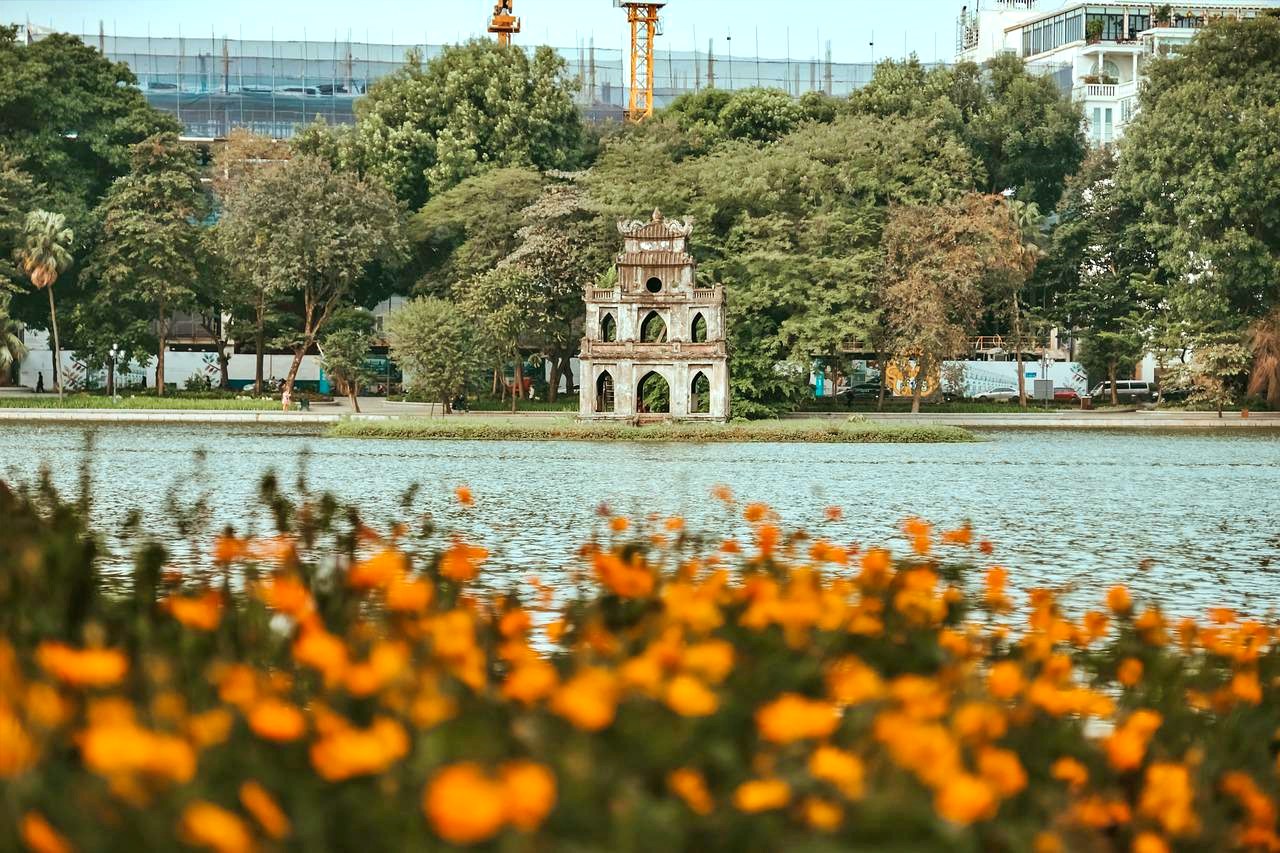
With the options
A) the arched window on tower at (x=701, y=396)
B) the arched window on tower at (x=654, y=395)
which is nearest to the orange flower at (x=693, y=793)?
the arched window on tower at (x=701, y=396)

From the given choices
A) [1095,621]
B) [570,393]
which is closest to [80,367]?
[570,393]

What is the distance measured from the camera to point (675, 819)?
14.6 feet

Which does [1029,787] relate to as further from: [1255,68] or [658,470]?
[1255,68]

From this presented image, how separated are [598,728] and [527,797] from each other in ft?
3.68

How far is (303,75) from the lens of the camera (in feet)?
470

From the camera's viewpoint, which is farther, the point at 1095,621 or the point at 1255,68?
the point at 1255,68

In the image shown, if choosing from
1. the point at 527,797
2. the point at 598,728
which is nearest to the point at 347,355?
the point at 598,728

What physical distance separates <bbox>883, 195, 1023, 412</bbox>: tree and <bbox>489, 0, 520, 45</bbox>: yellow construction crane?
7393 cm

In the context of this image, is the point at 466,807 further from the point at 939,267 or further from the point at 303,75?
the point at 303,75

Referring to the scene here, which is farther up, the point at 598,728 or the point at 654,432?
the point at 598,728

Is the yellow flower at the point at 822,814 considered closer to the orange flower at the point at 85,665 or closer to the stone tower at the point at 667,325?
the orange flower at the point at 85,665

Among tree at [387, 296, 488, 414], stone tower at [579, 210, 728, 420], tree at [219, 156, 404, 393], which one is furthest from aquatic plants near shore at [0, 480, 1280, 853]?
tree at [219, 156, 404, 393]

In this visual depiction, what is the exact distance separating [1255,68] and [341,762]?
79520 millimetres

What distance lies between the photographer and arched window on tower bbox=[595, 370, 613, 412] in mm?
65275
